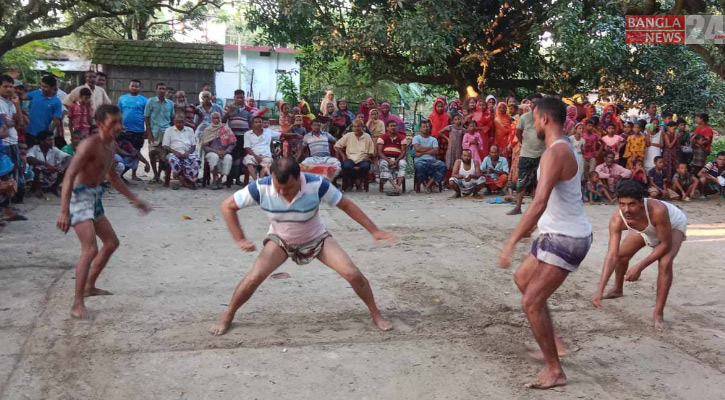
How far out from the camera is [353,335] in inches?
208

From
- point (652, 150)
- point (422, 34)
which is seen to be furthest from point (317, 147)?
point (652, 150)

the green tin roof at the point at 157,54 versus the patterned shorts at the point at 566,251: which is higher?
the green tin roof at the point at 157,54

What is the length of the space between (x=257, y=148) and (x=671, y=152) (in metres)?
7.52

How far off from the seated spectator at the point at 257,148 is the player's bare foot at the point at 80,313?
718 cm

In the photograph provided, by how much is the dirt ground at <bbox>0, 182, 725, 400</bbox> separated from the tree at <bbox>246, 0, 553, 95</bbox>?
21.8ft

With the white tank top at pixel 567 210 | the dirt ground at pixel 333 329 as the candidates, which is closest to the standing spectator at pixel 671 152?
the dirt ground at pixel 333 329

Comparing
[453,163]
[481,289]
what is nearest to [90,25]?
[453,163]

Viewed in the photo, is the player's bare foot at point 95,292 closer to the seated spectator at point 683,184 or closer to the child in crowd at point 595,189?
the child in crowd at point 595,189

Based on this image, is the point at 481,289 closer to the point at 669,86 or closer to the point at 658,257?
the point at 658,257

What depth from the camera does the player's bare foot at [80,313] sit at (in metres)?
5.49

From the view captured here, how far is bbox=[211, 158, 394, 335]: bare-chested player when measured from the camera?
5.09 meters

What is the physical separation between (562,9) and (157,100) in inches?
309

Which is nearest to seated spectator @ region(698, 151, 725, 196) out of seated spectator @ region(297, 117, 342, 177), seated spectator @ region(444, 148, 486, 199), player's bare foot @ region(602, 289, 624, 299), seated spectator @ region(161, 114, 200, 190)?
seated spectator @ region(444, 148, 486, 199)

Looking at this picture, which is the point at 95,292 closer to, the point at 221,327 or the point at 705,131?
the point at 221,327
